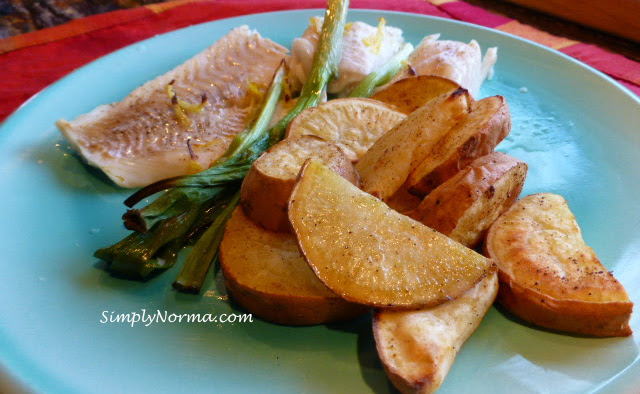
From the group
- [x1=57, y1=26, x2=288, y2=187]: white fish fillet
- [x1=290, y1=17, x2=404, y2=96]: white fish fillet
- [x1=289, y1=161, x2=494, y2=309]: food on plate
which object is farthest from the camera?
[x1=290, y1=17, x2=404, y2=96]: white fish fillet

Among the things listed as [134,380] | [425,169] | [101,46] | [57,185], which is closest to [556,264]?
[425,169]

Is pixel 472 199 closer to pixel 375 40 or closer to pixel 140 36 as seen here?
pixel 375 40

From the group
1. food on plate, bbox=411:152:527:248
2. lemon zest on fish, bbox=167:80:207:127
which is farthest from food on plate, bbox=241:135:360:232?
lemon zest on fish, bbox=167:80:207:127

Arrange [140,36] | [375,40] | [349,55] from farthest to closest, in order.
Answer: [140,36]
[375,40]
[349,55]

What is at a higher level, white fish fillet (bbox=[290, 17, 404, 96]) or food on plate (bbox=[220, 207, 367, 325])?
white fish fillet (bbox=[290, 17, 404, 96])

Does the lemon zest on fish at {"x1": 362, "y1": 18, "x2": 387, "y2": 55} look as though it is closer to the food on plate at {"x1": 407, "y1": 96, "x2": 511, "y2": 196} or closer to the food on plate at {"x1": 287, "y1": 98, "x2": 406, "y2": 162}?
the food on plate at {"x1": 287, "y1": 98, "x2": 406, "y2": 162}

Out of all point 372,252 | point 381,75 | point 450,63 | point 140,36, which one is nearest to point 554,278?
point 372,252

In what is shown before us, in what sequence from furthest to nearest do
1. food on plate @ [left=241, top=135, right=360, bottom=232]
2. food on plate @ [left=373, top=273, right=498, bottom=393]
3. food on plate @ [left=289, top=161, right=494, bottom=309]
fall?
food on plate @ [left=241, top=135, right=360, bottom=232]
food on plate @ [left=289, top=161, right=494, bottom=309]
food on plate @ [left=373, top=273, right=498, bottom=393]
